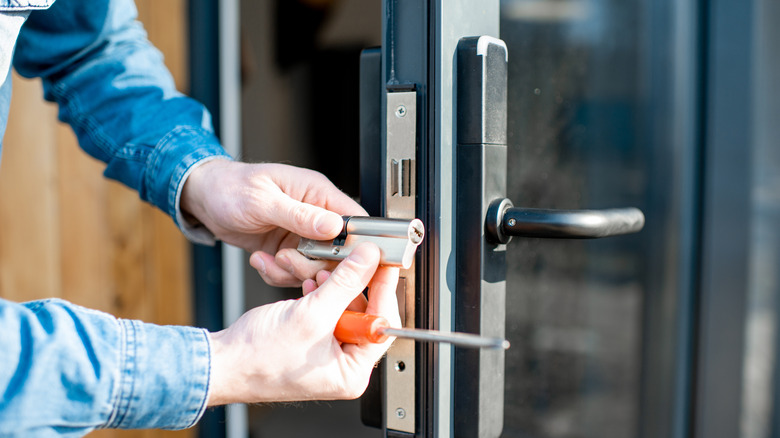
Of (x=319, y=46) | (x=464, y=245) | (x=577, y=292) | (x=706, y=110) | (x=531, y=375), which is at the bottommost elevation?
(x=531, y=375)

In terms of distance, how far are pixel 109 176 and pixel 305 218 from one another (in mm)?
395

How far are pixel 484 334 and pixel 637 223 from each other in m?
0.22

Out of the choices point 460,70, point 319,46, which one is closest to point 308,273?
point 460,70

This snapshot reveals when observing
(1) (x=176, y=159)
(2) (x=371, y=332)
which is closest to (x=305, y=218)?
(2) (x=371, y=332)

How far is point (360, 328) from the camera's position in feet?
1.59

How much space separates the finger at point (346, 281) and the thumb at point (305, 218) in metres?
0.05

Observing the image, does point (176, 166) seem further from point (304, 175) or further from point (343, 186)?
point (343, 186)

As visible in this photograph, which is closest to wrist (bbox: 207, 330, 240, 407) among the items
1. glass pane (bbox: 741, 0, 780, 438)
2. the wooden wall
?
glass pane (bbox: 741, 0, 780, 438)

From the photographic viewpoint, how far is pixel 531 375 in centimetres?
82

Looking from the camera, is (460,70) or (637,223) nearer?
(460,70)

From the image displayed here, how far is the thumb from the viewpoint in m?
0.53

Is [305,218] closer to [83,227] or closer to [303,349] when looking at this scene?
[303,349]

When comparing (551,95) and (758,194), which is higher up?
(551,95)

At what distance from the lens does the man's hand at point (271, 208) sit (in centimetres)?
56
